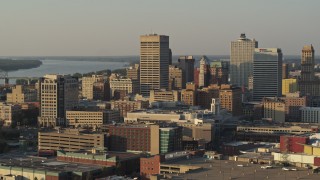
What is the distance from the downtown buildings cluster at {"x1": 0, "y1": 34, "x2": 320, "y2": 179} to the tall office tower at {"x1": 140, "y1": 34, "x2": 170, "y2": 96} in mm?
96

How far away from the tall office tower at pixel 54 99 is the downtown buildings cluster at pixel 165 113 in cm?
7

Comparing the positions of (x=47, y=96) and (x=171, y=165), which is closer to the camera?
(x=171, y=165)

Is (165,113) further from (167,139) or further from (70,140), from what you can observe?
(167,139)

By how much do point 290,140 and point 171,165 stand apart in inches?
210

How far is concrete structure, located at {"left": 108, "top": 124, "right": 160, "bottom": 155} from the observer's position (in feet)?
118

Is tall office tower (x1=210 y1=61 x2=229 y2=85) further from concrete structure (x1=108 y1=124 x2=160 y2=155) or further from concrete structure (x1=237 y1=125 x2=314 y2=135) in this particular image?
concrete structure (x1=108 y1=124 x2=160 y2=155)

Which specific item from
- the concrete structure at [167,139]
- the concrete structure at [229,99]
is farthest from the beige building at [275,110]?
the concrete structure at [167,139]

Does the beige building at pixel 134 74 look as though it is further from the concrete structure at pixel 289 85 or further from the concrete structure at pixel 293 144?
the concrete structure at pixel 293 144

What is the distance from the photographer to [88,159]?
30.2 metres

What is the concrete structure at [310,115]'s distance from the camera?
2122 inches

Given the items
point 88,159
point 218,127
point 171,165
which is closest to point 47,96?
point 218,127

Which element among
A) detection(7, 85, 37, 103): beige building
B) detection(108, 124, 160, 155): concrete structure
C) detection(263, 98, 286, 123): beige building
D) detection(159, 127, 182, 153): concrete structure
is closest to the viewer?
detection(159, 127, 182, 153): concrete structure

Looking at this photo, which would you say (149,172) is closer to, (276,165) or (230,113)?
(276,165)

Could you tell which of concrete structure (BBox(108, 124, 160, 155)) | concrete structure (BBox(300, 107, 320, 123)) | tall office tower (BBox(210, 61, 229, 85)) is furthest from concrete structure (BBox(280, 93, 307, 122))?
concrete structure (BBox(108, 124, 160, 155))
